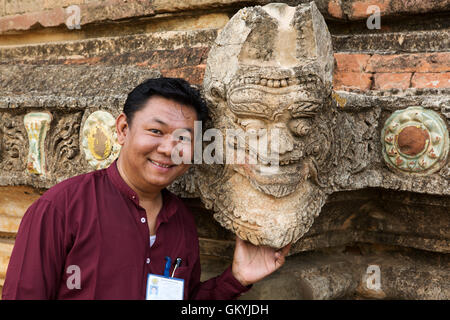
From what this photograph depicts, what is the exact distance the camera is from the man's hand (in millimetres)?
1863

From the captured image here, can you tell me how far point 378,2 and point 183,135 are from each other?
3.62 ft

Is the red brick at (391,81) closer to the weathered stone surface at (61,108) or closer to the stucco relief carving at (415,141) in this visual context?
the stucco relief carving at (415,141)

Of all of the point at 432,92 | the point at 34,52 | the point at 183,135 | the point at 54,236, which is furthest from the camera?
the point at 34,52

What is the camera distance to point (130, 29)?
98.3 inches

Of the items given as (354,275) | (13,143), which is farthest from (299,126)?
(13,143)

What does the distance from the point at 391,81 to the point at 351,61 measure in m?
0.19

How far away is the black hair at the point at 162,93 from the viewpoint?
1652 millimetres

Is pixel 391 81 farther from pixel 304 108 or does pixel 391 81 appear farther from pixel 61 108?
pixel 61 108

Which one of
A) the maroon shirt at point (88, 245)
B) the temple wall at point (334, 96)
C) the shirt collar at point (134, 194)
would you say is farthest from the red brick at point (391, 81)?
the maroon shirt at point (88, 245)

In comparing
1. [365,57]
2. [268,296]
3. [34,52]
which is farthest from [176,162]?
[34,52]

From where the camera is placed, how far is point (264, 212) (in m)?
1.75

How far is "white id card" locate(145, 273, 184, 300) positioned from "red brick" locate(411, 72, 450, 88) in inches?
46.5

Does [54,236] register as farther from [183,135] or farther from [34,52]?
[34,52]

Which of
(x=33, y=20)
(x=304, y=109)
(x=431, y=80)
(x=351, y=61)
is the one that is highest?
(x=33, y=20)
